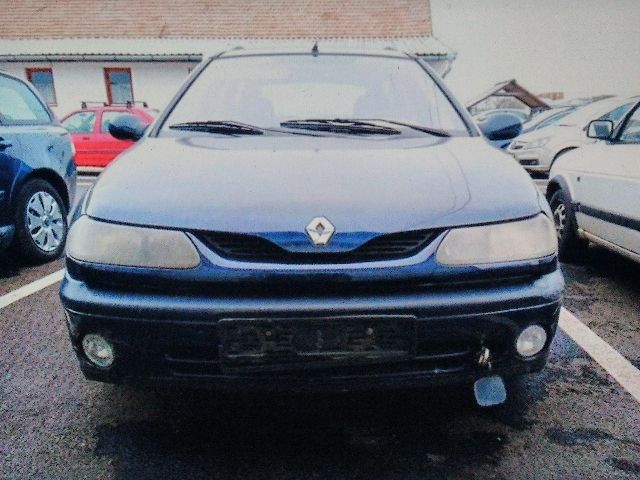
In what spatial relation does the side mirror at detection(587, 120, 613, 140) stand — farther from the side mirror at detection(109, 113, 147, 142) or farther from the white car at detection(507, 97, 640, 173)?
the white car at detection(507, 97, 640, 173)

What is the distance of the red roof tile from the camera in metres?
20.2

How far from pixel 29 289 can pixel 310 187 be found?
2840mm

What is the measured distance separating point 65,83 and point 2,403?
20.0 metres

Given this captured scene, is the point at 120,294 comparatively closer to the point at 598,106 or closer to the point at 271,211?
the point at 271,211

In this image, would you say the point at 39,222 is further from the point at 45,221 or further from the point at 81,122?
the point at 81,122

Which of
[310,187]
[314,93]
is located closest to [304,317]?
[310,187]

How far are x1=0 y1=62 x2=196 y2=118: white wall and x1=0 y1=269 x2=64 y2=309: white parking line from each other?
16.5m

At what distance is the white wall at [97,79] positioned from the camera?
19.5 m

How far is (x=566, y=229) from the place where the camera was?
14.6ft

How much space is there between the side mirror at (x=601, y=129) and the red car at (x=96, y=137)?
8540 millimetres

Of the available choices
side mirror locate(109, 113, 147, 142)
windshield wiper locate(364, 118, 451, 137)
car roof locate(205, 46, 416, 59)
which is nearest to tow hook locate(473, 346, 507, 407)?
windshield wiper locate(364, 118, 451, 137)

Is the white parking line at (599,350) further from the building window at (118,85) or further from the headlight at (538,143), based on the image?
the building window at (118,85)

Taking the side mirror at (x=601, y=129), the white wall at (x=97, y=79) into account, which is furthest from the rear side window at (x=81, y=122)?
the side mirror at (x=601, y=129)

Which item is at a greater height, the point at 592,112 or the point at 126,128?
the point at 126,128
